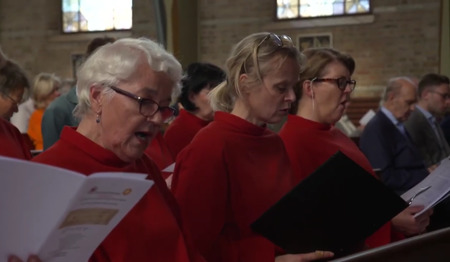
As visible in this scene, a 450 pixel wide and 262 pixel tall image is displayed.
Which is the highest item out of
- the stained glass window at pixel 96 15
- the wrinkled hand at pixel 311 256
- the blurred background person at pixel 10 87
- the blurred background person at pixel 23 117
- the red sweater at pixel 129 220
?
the stained glass window at pixel 96 15

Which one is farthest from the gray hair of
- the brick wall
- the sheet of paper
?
the brick wall

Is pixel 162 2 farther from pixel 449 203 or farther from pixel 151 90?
pixel 151 90

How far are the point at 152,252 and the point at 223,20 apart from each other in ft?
46.5

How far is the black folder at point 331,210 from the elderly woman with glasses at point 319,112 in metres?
0.68

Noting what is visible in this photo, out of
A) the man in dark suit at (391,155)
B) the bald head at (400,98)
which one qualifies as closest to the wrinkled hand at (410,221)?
the man in dark suit at (391,155)

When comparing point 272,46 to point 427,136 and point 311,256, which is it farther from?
point 427,136

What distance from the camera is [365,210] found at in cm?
269

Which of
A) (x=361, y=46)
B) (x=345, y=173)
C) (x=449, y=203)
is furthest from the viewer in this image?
(x=361, y=46)

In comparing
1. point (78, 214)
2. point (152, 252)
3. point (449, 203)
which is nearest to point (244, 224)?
point (152, 252)

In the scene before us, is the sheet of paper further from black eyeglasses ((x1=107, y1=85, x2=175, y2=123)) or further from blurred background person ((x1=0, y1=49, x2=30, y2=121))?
blurred background person ((x1=0, y1=49, x2=30, y2=121))

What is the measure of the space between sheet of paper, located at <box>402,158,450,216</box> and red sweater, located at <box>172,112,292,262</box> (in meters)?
0.65

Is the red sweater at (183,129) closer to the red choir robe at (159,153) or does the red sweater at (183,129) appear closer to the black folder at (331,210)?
the red choir robe at (159,153)

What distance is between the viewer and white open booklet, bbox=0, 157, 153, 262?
1.56 metres

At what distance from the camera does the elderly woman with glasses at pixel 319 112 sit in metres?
3.44
